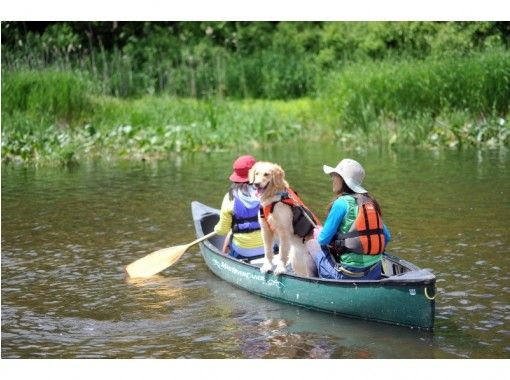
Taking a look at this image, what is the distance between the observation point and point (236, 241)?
834 cm

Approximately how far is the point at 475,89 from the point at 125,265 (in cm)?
943

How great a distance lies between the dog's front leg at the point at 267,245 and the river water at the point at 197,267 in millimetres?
318

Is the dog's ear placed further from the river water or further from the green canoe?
the river water

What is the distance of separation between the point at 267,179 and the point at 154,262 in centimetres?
198

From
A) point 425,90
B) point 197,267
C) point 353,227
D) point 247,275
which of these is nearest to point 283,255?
point 247,275

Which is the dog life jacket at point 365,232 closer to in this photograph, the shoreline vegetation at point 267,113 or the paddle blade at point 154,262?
the paddle blade at point 154,262

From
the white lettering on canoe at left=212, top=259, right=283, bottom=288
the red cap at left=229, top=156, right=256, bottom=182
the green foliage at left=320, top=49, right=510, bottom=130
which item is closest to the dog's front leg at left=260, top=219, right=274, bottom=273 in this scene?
the white lettering on canoe at left=212, top=259, right=283, bottom=288

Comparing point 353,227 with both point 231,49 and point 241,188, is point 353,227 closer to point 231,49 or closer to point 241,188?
point 241,188

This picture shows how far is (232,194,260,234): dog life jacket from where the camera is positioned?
8102mm

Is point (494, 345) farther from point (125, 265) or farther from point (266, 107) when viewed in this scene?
point (266, 107)

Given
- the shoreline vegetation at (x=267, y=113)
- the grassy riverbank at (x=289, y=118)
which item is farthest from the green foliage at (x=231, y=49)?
the grassy riverbank at (x=289, y=118)

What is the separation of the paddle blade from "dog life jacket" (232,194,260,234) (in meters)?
0.67

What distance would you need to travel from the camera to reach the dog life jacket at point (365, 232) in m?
6.79

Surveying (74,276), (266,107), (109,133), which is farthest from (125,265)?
(266,107)
